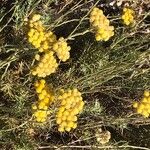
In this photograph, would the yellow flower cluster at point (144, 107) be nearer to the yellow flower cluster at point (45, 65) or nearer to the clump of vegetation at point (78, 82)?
the clump of vegetation at point (78, 82)

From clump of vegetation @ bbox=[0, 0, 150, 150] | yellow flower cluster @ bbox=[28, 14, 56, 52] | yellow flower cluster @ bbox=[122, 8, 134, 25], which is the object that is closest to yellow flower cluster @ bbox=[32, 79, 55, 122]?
clump of vegetation @ bbox=[0, 0, 150, 150]

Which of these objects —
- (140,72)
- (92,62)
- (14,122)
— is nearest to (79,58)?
(92,62)

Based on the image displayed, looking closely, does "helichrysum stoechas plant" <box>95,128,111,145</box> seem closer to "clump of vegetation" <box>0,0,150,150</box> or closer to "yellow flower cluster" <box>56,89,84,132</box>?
"clump of vegetation" <box>0,0,150,150</box>

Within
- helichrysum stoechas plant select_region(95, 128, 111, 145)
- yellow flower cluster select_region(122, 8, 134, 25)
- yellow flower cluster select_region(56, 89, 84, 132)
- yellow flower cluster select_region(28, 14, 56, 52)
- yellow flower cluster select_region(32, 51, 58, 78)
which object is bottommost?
helichrysum stoechas plant select_region(95, 128, 111, 145)

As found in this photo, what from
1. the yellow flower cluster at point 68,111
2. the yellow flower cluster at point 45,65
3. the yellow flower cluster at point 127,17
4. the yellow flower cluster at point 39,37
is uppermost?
the yellow flower cluster at point 127,17

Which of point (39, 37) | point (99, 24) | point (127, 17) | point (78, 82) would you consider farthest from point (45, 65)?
point (127, 17)

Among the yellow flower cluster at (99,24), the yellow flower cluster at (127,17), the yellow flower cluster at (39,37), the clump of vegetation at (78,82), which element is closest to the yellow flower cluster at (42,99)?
the clump of vegetation at (78,82)

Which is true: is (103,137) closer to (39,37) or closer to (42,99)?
(42,99)

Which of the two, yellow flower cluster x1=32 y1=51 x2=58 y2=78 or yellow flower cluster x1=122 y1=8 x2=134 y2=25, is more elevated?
yellow flower cluster x1=122 y1=8 x2=134 y2=25
